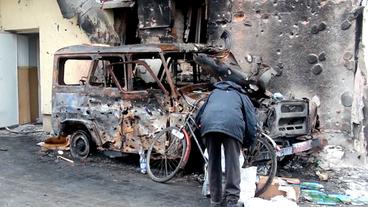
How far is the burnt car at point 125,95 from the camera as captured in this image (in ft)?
24.6

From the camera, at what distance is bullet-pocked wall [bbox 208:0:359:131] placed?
834 cm

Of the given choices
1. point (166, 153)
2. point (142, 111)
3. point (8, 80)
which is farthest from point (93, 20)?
point (166, 153)

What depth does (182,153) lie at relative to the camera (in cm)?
681

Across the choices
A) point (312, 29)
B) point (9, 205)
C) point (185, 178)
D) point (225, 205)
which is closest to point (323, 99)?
point (312, 29)

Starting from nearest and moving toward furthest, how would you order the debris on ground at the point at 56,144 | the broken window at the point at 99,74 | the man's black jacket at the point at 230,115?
the man's black jacket at the point at 230,115 < the broken window at the point at 99,74 < the debris on ground at the point at 56,144

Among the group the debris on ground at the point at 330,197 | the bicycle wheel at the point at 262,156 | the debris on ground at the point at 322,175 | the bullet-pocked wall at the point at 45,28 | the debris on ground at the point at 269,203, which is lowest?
the debris on ground at the point at 330,197

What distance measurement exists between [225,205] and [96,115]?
3426 mm

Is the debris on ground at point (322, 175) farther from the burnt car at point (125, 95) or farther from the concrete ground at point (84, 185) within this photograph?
the burnt car at point (125, 95)

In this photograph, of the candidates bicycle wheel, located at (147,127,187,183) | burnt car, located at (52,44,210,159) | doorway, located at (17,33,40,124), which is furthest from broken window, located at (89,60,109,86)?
doorway, located at (17,33,40,124)

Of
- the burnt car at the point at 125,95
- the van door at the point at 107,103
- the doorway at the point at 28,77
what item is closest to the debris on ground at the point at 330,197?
the burnt car at the point at 125,95

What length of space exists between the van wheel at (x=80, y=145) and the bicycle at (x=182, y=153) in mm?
1593

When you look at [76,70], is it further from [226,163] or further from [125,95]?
[226,163]

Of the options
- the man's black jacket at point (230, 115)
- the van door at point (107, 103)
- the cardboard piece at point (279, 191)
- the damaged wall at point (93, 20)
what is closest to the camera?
the man's black jacket at point (230, 115)

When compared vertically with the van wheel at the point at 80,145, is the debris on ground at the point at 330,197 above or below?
below
